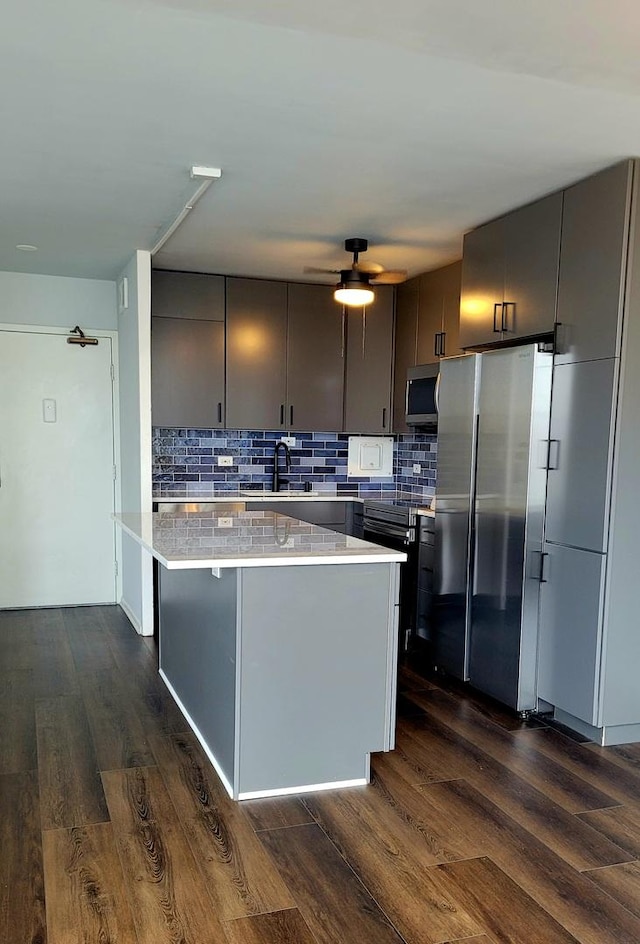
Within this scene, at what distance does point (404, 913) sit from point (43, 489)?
4222mm

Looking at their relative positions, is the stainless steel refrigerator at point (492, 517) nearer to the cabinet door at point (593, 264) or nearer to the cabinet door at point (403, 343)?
the cabinet door at point (593, 264)

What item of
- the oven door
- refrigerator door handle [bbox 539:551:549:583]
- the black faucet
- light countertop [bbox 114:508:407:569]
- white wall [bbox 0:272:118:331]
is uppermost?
white wall [bbox 0:272:118:331]

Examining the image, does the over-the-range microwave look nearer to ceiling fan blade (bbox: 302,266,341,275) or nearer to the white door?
ceiling fan blade (bbox: 302,266,341,275)

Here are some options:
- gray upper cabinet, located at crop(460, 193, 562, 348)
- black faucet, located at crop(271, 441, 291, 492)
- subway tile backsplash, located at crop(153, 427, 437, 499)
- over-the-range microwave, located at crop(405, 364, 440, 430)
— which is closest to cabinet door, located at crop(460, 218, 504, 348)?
gray upper cabinet, located at crop(460, 193, 562, 348)

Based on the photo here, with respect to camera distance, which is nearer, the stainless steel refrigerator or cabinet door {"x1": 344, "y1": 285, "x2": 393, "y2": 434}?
the stainless steel refrigerator

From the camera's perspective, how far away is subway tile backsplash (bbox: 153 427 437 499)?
5559 mm

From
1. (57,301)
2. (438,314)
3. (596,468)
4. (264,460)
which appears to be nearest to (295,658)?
(596,468)

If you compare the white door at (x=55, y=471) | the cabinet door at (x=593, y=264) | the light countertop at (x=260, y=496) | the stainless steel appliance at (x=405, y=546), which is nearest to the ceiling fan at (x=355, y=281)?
the cabinet door at (x=593, y=264)

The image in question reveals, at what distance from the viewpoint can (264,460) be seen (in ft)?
19.1

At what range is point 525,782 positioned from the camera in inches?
112

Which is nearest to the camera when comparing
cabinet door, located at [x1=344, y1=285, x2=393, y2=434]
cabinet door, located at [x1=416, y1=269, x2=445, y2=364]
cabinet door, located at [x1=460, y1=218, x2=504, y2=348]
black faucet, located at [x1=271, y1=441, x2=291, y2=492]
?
cabinet door, located at [x1=460, y1=218, x2=504, y2=348]

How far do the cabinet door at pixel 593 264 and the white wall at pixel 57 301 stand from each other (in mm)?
3498

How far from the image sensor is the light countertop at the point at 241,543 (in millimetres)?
2537

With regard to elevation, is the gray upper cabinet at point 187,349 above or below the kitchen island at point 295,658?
above
